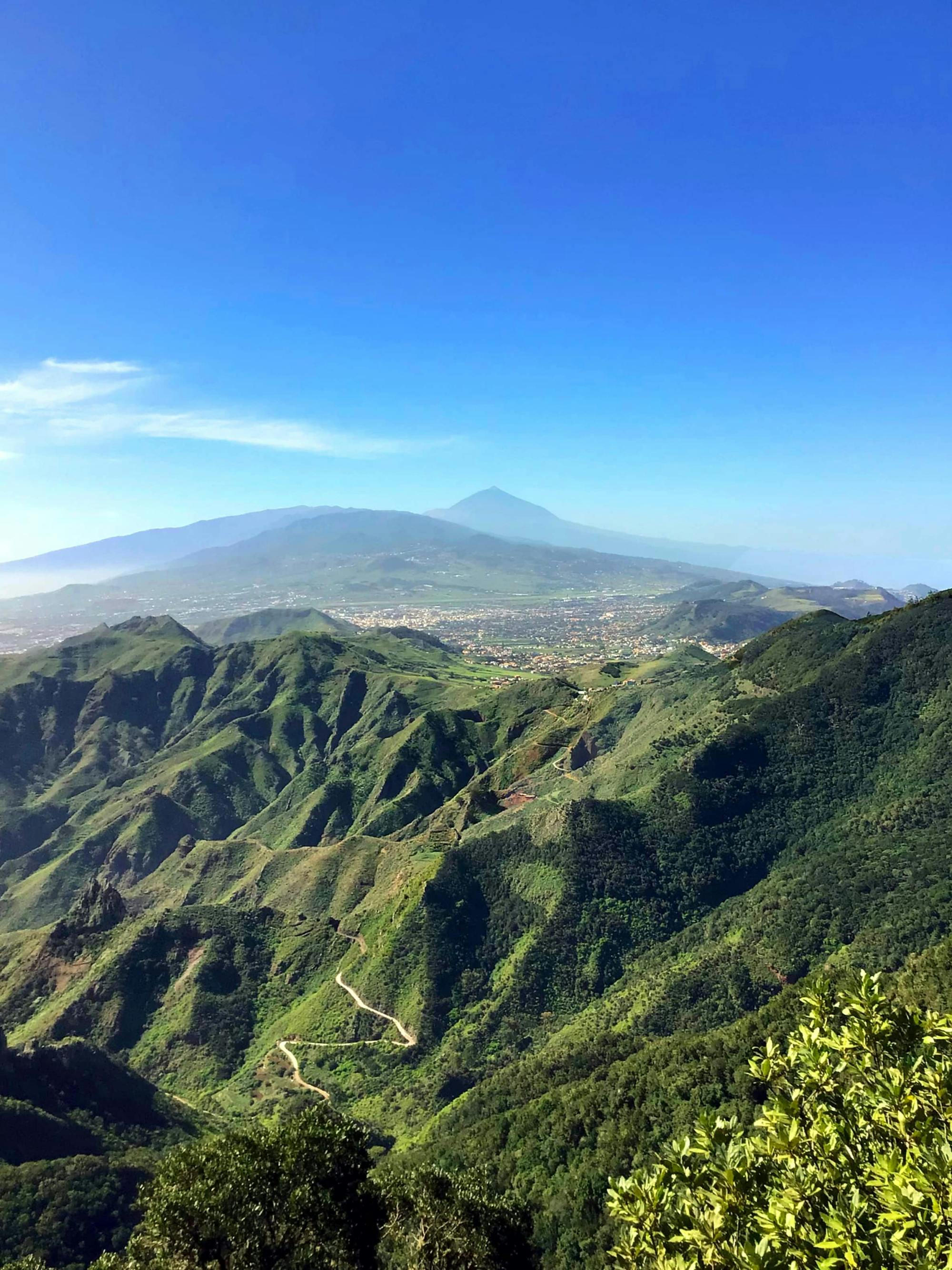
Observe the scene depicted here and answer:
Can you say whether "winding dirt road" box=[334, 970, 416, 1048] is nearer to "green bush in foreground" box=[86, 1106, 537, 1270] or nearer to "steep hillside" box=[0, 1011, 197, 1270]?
"steep hillside" box=[0, 1011, 197, 1270]

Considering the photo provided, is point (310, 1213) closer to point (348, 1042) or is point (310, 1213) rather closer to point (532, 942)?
point (348, 1042)

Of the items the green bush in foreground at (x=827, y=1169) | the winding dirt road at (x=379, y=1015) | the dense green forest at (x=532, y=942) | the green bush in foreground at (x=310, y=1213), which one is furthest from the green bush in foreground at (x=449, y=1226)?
the winding dirt road at (x=379, y=1015)

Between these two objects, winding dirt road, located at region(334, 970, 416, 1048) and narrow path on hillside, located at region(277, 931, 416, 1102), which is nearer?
narrow path on hillside, located at region(277, 931, 416, 1102)

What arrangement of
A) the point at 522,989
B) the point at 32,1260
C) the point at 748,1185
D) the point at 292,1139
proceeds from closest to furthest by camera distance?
the point at 748,1185
the point at 32,1260
the point at 292,1139
the point at 522,989

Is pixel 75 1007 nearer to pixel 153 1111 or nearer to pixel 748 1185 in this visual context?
pixel 153 1111

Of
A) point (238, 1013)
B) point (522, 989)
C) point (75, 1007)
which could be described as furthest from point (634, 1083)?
point (75, 1007)

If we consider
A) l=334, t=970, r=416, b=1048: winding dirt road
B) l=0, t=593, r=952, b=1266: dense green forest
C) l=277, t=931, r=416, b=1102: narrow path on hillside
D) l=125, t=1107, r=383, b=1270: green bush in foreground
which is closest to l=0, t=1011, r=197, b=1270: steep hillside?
l=0, t=593, r=952, b=1266: dense green forest
